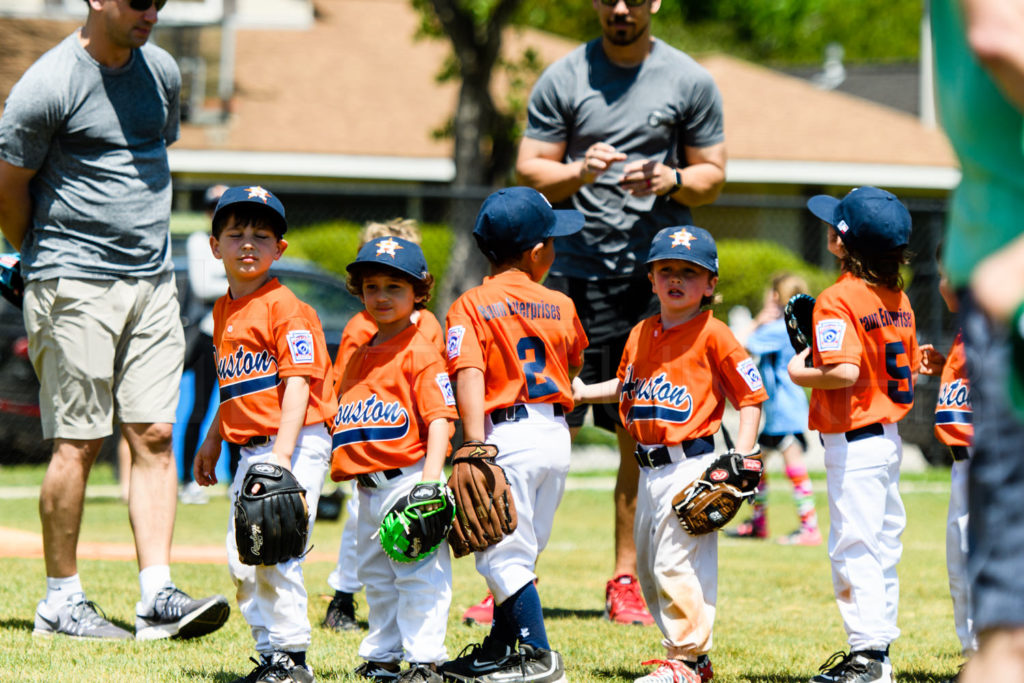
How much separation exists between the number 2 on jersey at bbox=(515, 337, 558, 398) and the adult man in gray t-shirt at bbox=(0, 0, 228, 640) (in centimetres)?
167

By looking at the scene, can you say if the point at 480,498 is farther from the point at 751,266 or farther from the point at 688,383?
the point at 751,266

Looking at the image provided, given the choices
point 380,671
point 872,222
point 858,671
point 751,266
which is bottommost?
point 380,671

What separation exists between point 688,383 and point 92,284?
2.48 metres

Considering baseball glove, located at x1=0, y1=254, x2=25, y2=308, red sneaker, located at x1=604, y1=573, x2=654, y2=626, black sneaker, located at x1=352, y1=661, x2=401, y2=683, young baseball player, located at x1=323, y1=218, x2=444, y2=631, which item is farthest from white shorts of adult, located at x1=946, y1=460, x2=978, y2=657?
baseball glove, located at x1=0, y1=254, x2=25, y2=308

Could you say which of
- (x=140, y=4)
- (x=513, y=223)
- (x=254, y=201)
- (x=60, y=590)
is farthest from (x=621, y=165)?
(x=60, y=590)

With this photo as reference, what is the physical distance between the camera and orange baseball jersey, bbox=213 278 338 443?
4.33 m

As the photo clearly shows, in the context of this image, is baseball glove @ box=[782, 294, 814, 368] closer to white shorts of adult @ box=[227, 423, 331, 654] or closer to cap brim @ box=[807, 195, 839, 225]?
cap brim @ box=[807, 195, 839, 225]

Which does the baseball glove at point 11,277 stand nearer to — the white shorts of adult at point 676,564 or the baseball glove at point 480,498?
the baseball glove at point 480,498

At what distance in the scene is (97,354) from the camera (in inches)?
197

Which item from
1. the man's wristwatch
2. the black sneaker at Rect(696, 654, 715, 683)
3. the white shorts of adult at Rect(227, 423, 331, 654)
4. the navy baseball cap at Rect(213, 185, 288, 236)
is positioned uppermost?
the man's wristwatch

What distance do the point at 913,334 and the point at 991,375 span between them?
2.53 metres

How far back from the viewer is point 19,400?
10891mm

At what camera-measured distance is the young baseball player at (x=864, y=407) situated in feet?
14.0

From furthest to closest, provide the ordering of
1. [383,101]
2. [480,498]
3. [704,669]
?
[383,101]
[704,669]
[480,498]
